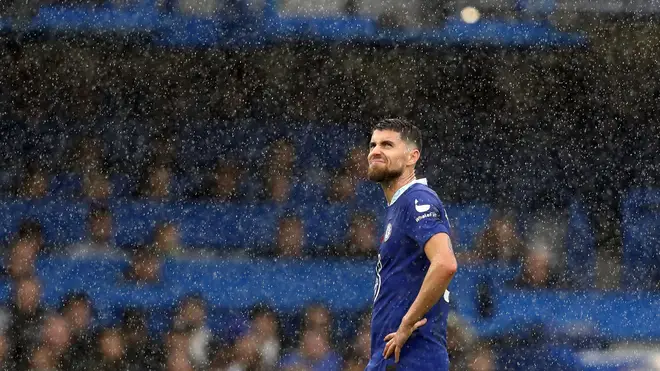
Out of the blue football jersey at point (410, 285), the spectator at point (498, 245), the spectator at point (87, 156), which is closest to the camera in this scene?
the blue football jersey at point (410, 285)

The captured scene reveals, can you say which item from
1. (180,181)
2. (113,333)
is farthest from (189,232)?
(113,333)

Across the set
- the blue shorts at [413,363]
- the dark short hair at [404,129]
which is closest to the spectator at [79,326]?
the dark short hair at [404,129]

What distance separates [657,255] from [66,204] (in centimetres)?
380

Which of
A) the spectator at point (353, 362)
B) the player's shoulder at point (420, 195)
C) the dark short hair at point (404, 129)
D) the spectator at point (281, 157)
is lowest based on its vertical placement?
the player's shoulder at point (420, 195)

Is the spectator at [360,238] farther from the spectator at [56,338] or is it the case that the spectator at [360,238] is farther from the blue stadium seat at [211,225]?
the spectator at [56,338]

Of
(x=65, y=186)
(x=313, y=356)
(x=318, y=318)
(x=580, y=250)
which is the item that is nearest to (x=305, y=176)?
(x=318, y=318)

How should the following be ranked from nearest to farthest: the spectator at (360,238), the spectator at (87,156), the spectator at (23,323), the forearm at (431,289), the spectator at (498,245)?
the forearm at (431,289), the spectator at (23,323), the spectator at (498,245), the spectator at (360,238), the spectator at (87,156)

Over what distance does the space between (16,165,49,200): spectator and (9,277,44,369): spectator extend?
22.1 inches

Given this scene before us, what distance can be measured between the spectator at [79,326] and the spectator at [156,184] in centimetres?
75

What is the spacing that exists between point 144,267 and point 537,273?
246 cm

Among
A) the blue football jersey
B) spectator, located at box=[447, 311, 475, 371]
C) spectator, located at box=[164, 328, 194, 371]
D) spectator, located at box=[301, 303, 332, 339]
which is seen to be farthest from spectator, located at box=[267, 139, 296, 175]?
the blue football jersey

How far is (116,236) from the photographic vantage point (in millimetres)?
7012

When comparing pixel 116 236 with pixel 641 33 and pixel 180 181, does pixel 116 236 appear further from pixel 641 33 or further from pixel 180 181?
pixel 641 33

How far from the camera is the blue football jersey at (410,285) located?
121 inches
